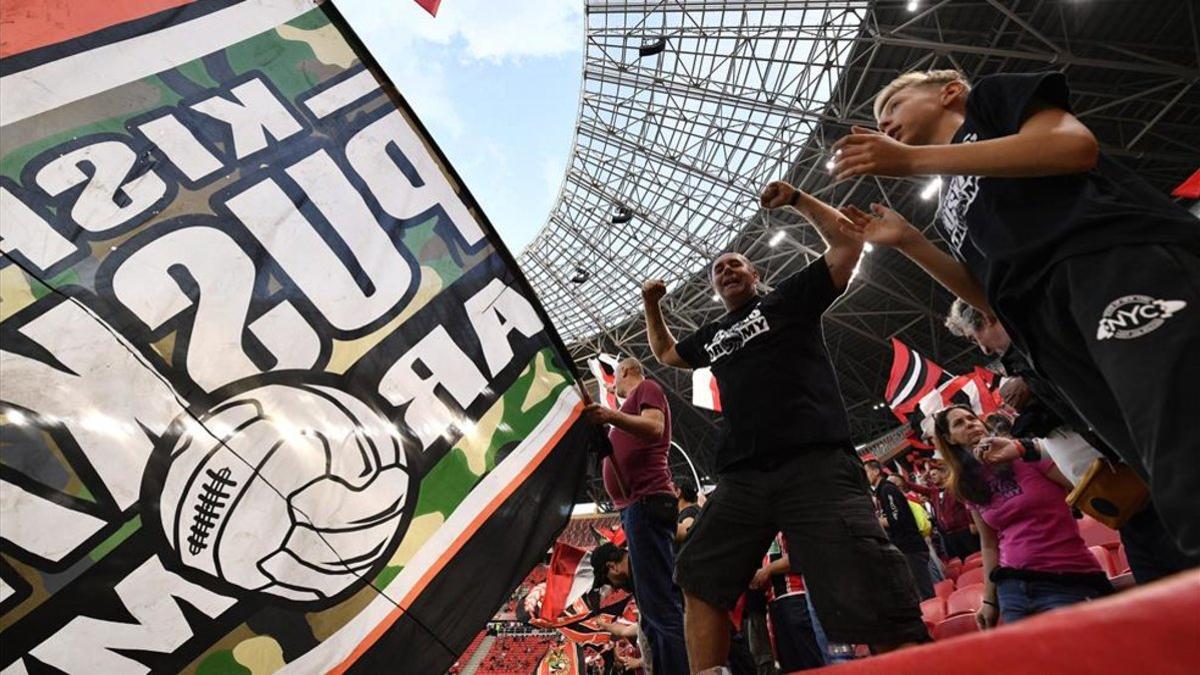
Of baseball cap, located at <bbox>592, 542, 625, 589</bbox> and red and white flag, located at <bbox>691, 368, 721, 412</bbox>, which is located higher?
red and white flag, located at <bbox>691, 368, 721, 412</bbox>

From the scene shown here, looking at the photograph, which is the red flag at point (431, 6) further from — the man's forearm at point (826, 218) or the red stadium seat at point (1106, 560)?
the red stadium seat at point (1106, 560)

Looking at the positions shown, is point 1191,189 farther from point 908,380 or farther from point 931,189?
point 931,189

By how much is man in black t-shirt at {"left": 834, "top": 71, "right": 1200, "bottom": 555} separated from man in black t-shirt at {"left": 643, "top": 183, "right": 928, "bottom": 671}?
0.55 m

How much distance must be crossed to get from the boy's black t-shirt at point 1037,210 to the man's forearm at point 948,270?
16cm

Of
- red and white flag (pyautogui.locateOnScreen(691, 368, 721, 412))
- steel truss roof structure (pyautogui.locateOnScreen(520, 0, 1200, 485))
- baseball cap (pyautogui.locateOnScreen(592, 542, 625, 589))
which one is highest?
steel truss roof structure (pyautogui.locateOnScreen(520, 0, 1200, 485))

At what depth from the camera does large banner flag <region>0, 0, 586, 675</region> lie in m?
0.96

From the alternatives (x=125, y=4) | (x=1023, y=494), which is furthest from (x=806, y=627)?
(x=125, y=4)

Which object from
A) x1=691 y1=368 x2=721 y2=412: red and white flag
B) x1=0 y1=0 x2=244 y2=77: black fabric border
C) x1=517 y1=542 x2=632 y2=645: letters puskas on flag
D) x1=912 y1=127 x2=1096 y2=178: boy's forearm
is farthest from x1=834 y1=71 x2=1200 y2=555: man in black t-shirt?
x1=691 y1=368 x2=721 y2=412: red and white flag

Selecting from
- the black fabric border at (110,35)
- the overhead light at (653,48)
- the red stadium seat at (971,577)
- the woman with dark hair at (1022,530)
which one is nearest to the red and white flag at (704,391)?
the red stadium seat at (971,577)

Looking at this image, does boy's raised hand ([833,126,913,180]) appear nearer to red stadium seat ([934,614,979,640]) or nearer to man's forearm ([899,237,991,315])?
man's forearm ([899,237,991,315])

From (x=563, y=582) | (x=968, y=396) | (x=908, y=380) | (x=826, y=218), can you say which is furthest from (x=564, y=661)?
(x=908, y=380)

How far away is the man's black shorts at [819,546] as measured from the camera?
1.57 m

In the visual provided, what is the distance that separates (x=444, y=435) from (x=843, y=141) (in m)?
1.20

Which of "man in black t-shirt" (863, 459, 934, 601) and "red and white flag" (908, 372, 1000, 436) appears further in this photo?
"red and white flag" (908, 372, 1000, 436)
